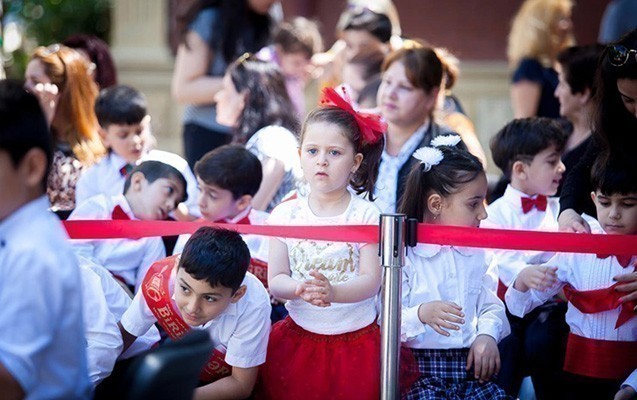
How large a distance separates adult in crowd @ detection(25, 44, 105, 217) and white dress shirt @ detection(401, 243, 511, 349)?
207 centimetres

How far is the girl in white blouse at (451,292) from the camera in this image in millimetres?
3842

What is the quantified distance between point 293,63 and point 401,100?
1726 mm

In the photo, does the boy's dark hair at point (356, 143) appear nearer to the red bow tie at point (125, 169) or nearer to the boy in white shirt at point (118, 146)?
the boy in white shirt at point (118, 146)

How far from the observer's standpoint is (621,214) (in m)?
3.98

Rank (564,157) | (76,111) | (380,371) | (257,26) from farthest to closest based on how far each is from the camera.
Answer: (257,26), (76,111), (564,157), (380,371)

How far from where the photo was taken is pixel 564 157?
5.24m

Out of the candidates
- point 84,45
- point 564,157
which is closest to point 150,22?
point 84,45

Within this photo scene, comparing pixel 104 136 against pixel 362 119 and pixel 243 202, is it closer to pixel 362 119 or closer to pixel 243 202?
pixel 243 202

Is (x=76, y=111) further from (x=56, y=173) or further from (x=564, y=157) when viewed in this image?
(x=564, y=157)

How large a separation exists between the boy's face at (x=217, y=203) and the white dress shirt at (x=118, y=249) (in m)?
0.25

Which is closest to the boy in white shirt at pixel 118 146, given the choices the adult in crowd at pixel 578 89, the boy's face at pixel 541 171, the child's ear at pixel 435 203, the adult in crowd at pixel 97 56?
the adult in crowd at pixel 97 56

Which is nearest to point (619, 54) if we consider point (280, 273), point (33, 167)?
point (280, 273)

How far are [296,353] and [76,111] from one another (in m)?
2.31

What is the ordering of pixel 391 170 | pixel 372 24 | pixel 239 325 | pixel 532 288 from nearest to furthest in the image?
1. pixel 239 325
2. pixel 532 288
3. pixel 391 170
4. pixel 372 24
